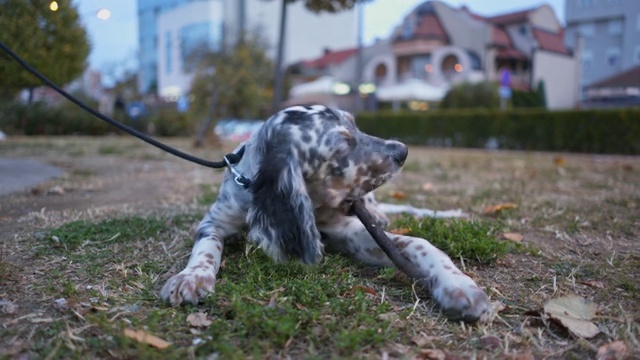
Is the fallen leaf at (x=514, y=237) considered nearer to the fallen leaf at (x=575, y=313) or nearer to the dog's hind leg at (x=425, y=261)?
the dog's hind leg at (x=425, y=261)

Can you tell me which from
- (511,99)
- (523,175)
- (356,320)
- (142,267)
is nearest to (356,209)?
(356,320)

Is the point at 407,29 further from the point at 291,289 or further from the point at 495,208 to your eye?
the point at 291,289

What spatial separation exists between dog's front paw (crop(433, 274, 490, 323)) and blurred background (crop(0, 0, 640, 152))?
10652 millimetres

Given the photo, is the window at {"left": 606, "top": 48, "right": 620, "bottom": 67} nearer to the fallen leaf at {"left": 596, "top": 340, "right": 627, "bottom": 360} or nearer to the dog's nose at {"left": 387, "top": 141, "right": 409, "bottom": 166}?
the dog's nose at {"left": 387, "top": 141, "right": 409, "bottom": 166}

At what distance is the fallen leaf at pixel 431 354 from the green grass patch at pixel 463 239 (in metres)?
1.04

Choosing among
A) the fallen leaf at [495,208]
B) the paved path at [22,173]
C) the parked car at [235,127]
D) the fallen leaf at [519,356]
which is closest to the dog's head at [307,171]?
the fallen leaf at [519,356]

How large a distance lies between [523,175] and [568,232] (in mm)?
3870

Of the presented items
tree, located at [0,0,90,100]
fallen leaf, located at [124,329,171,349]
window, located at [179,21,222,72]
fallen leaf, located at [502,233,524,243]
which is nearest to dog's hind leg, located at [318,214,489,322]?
fallen leaf, located at [502,233,524,243]

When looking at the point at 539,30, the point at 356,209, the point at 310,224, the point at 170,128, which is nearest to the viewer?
the point at 310,224

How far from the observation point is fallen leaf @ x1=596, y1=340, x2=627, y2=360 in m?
1.69

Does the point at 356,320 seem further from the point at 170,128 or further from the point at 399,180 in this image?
the point at 170,128

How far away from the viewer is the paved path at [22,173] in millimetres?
4914

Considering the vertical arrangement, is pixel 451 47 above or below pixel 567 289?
above

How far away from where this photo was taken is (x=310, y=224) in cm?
235
